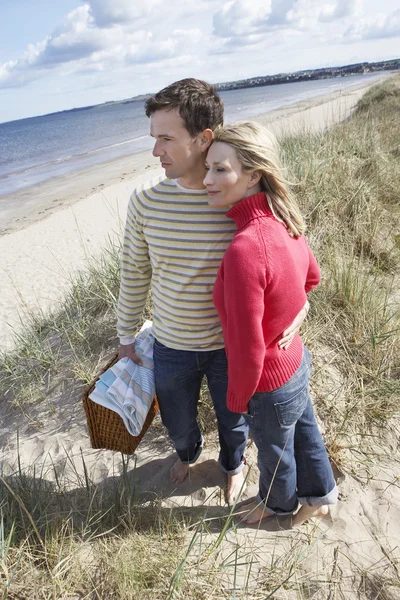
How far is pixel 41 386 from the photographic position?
348cm

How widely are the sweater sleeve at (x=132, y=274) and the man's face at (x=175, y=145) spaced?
232 millimetres

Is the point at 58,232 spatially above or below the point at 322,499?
below

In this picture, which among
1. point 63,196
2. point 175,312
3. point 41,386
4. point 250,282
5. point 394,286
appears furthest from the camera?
point 63,196

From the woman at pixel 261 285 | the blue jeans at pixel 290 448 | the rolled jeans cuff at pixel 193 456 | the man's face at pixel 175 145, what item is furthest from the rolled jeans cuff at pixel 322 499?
the man's face at pixel 175 145

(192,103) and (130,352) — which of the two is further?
(130,352)

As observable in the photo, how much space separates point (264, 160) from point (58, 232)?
8383 mm

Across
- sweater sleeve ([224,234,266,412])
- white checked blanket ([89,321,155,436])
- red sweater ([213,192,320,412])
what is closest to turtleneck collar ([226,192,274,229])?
red sweater ([213,192,320,412])

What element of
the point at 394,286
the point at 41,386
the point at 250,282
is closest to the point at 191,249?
the point at 250,282

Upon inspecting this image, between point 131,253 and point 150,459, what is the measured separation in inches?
52.7

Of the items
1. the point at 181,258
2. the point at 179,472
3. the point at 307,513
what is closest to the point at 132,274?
the point at 181,258

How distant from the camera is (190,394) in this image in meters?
2.14

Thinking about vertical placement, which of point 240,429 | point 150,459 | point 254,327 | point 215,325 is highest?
point 254,327

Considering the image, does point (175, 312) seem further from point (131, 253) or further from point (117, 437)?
point (117, 437)

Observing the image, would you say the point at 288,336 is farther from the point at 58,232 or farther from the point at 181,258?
the point at 58,232
